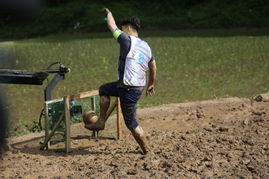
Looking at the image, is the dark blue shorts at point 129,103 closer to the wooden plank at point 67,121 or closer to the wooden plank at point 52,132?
the wooden plank at point 67,121

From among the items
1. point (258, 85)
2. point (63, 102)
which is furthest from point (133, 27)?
point (258, 85)

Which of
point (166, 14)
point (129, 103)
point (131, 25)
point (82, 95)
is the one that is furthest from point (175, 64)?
point (166, 14)

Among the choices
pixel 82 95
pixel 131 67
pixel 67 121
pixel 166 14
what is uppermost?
pixel 166 14

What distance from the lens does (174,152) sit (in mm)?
6059

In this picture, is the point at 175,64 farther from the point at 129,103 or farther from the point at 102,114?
the point at 129,103

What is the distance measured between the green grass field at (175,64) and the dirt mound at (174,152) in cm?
183

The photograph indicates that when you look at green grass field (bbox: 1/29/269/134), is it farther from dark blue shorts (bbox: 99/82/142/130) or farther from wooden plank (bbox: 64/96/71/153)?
dark blue shorts (bbox: 99/82/142/130)

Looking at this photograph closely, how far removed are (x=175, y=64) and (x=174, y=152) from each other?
455 inches

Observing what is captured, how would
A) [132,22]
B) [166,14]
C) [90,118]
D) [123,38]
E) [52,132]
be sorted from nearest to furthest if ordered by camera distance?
[123,38]
[132,22]
[52,132]
[90,118]
[166,14]

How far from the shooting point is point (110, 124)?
8555 mm

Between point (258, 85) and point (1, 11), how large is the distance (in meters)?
11.8

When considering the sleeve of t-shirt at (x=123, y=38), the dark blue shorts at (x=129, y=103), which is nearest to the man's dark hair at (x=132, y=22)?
the sleeve of t-shirt at (x=123, y=38)

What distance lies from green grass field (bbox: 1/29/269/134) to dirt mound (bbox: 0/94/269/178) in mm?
1831

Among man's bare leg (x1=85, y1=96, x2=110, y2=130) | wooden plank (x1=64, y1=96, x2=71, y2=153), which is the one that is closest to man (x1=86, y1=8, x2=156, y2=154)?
man's bare leg (x1=85, y1=96, x2=110, y2=130)
